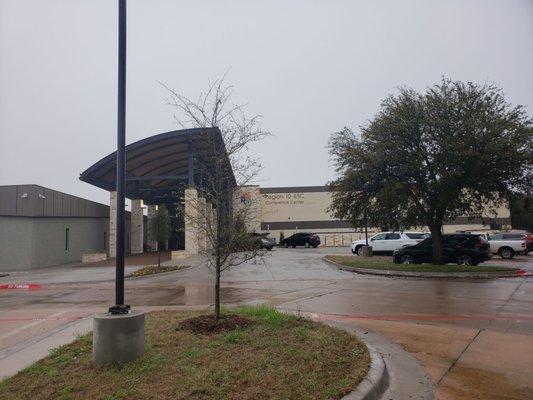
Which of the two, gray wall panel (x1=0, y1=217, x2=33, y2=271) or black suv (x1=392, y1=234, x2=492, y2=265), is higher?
gray wall panel (x1=0, y1=217, x2=33, y2=271)

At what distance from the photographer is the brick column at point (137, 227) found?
4350 centimetres

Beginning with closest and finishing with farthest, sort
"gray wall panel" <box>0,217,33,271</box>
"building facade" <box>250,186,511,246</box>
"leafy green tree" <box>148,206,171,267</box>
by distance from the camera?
"leafy green tree" <box>148,206,171,267</box>, "gray wall panel" <box>0,217,33,271</box>, "building facade" <box>250,186,511,246</box>

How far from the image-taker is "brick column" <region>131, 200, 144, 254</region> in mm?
43500

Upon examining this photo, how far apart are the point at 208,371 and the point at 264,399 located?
101cm

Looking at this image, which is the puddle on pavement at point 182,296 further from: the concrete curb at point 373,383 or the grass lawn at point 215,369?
the concrete curb at point 373,383

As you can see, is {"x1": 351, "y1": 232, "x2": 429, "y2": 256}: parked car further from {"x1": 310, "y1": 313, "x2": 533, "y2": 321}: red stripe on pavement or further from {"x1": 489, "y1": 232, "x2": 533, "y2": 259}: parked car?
{"x1": 310, "y1": 313, "x2": 533, "y2": 321}: red stripe on pavement

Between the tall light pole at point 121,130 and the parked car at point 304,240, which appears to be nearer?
the tall light pole at point 121,130

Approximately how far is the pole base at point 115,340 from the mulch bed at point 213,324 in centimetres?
161

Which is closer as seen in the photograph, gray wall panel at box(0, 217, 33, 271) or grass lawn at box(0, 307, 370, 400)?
grass lawn at box(0, 307, 370, 400)

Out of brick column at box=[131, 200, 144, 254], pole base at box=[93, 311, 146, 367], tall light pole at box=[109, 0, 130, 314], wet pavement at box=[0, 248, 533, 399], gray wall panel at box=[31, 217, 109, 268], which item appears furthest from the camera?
brick column at box=[131, 200, 144, 254]

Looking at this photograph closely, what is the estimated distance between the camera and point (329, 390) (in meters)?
4.84

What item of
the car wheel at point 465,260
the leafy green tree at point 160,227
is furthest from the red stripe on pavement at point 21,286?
the car wheel at point 465,260

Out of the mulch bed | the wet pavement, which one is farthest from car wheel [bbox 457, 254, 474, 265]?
the mulch bed

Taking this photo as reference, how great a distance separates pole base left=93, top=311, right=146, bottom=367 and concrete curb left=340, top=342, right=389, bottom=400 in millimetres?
2700
